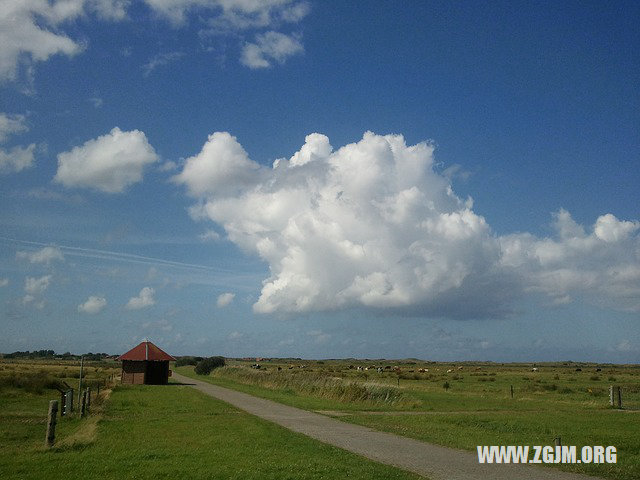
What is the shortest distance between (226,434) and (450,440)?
639 cm

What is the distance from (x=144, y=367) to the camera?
51.0 metres

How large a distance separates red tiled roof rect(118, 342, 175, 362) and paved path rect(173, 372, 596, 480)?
103ft

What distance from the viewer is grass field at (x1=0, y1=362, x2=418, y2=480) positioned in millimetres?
11508

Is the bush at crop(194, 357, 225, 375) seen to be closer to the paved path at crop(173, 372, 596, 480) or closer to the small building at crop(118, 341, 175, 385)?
the small building at crop(118, 341, 175, 385)

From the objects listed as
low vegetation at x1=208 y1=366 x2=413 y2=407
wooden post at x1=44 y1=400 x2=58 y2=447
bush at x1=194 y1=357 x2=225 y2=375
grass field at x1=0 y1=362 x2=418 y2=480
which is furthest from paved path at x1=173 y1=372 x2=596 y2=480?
bush at x1=194 y1=357 x2=225 y2=375

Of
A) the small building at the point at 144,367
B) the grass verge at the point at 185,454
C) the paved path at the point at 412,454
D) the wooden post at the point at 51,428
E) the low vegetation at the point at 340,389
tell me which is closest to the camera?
the grass verge at the point at 185,454

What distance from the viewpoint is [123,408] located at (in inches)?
1067

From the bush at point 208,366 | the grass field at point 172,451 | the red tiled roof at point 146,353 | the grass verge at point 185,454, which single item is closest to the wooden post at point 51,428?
the grass verge at point 185,454

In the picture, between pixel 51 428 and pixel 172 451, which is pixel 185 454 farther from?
pixel 51 428

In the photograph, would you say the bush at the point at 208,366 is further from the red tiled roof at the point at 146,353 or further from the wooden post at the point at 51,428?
the wooden post at the point at 51,428

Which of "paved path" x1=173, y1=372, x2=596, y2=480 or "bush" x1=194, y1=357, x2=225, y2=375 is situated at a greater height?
"paved path" x1=173, y1=372, x2=596, y2=480

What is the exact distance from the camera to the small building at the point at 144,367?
5075 cm

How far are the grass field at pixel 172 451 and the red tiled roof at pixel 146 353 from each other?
26527mm

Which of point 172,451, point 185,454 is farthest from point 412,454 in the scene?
point 172,451
